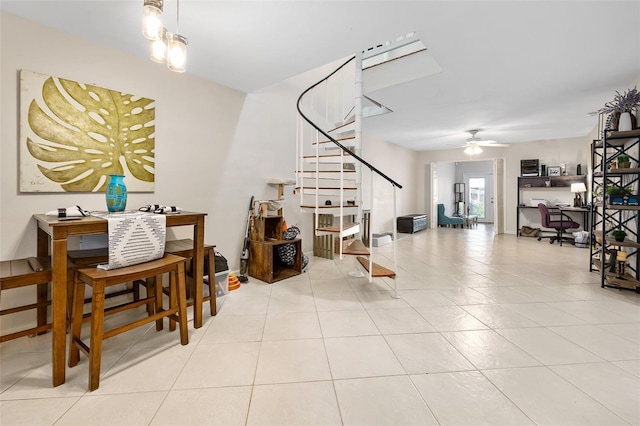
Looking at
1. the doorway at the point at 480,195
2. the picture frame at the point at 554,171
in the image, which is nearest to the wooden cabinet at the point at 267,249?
the picture frame at the point at 554,171

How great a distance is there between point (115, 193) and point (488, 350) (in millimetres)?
2965

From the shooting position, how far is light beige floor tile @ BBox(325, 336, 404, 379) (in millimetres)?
1655

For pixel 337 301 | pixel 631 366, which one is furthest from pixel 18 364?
pixel 631 366

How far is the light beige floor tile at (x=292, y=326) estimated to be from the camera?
6.82ft

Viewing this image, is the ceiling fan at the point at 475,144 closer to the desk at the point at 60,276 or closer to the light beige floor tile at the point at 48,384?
the desk at the point at 60,276

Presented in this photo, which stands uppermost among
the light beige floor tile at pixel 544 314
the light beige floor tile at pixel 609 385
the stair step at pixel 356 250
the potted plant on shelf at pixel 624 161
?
the potted plant on shelf at pixel 624 161

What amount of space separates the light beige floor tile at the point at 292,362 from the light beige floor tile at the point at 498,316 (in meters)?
1.48

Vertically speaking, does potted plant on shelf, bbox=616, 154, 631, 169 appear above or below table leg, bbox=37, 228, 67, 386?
above

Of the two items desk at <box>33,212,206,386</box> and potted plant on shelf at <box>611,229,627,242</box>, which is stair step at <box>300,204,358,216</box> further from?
potted plant on shelf at <box>611,229,627,242</box>

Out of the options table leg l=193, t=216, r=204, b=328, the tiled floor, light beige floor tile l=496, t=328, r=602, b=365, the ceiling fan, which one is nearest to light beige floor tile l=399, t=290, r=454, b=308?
the tiled floor

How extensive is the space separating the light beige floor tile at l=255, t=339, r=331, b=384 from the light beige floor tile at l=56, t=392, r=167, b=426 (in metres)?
0.54

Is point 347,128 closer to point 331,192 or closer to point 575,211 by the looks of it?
point 331,192

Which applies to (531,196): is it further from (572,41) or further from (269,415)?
(269,415)

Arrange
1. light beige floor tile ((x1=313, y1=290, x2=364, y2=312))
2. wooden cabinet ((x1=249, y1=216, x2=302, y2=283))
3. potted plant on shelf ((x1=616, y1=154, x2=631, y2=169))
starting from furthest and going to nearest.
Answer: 1. wooden cabinet ((x1=249, y1=216, x2=302, y2=283))
2. potted plant on shelf ((x1=616, y1=154, x2=631, y2=169))
3. light beige floor tile ((x1=313, y1=290, x2=364, y2=312))
